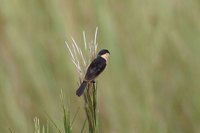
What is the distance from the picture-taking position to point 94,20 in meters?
1.36

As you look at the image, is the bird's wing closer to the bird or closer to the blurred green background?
the bird

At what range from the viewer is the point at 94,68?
0.67 meters

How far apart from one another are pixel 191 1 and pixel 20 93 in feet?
1.68

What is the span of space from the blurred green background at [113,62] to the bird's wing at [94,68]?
0.58 m

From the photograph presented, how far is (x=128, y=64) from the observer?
131 cm

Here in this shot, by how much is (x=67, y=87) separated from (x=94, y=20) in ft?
0.63

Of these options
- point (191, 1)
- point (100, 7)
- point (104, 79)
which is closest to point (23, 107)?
point (104, 79)

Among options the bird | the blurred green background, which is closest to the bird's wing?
the bird

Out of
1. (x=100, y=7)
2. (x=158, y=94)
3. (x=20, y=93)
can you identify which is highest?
(x=100, y=7)

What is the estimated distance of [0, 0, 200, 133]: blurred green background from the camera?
1282mm

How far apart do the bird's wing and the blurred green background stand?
0.58 m

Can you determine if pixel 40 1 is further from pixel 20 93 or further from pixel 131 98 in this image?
pixel 131 98

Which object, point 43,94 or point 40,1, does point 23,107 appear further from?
point 40,1

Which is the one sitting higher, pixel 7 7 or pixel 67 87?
pixel 7 7
